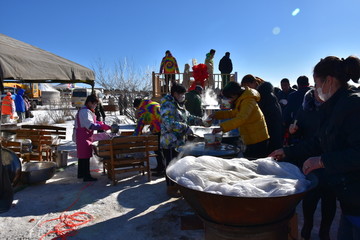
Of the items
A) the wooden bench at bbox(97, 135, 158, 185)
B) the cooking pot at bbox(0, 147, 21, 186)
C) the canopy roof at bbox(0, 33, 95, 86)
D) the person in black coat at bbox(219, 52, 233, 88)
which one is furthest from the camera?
the person in black coat at bbox(219, 52, 233, 88)

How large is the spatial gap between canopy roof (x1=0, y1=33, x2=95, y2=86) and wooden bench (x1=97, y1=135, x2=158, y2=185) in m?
1.66

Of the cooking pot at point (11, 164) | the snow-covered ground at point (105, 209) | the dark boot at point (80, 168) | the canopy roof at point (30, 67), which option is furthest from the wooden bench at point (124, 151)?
the cooking pot at point (11, 164)

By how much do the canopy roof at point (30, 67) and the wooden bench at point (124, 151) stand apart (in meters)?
1.66

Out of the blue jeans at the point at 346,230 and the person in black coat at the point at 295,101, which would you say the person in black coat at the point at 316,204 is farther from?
the person in black coat at the point at 295,101

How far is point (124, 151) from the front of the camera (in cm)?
510

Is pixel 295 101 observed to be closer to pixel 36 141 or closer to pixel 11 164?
pixel 11 164

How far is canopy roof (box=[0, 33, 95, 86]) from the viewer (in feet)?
12.9

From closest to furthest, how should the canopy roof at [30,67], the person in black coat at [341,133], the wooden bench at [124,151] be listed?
the person in black coat at [341,133] → the canopy roof at [30,67] → the wooden bench at [124,151]

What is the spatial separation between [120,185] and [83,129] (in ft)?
4.32

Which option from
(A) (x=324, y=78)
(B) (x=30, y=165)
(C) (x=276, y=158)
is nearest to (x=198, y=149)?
(C) (x=276, y=158)

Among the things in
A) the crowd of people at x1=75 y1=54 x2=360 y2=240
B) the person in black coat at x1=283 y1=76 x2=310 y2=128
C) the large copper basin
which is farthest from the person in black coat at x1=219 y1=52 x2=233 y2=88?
the large copper basin

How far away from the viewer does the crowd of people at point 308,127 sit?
160 centimetres

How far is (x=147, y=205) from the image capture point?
4.14 meters

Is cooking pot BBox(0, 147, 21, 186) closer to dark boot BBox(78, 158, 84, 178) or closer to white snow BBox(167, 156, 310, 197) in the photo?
dark boot BBox(78, 158, 84, 178)
